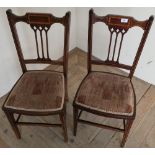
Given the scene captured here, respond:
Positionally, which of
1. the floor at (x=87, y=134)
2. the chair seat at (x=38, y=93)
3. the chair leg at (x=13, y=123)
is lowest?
the floor at (x=87, y=134)

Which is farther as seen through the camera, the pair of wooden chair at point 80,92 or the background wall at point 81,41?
the background wall at point 81,41

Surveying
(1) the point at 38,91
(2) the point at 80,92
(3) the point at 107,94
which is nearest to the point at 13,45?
(1) the point at 38,91

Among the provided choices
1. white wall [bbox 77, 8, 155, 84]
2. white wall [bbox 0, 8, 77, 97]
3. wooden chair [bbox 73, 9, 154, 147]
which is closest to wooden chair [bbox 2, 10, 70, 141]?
wooden chair [bbox 73, 9, 154, 147]

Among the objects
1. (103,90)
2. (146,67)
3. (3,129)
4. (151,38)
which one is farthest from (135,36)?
(3,129)

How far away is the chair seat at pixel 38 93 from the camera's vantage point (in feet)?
4.21

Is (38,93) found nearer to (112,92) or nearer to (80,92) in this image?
(80,92)

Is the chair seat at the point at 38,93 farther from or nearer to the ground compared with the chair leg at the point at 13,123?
farther from the ground

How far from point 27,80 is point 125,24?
76 centimetres

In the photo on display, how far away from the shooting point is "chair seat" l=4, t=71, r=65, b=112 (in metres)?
1.28

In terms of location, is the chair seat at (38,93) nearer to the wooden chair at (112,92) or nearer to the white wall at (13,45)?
the wooden chair at (112,92)

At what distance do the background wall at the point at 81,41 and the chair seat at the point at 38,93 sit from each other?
36cm

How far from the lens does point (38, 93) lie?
1.35 meters

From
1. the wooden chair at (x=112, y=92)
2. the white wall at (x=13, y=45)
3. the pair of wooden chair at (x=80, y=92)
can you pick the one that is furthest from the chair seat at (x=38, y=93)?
the white wall at (x=13, y=45)
